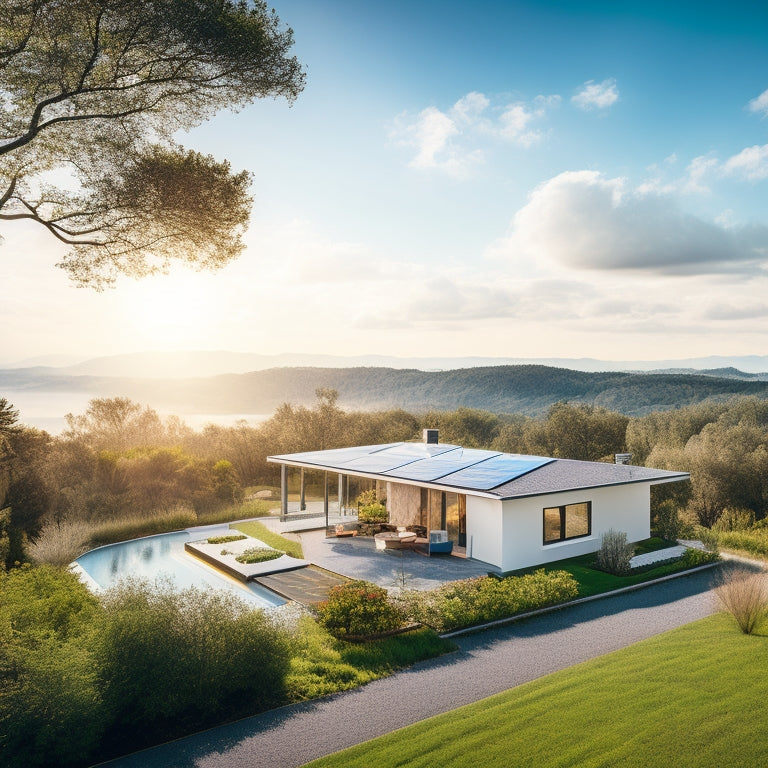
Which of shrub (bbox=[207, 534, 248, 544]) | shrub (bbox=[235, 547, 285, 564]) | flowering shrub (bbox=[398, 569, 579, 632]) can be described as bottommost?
shrub (bbox=[207, 534, 248, 544])

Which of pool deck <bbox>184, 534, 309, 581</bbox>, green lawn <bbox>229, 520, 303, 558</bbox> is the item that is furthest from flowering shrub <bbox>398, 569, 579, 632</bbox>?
green lawn <bbox>229, 520, 303, 558</bbox>

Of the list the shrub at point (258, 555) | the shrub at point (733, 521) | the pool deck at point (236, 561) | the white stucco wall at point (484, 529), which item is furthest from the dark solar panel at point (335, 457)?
the shrub at point (733, 521)

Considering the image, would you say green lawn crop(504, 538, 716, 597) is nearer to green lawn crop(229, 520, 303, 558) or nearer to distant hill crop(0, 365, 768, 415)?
green lawn crop(229, 520, 303, 558)

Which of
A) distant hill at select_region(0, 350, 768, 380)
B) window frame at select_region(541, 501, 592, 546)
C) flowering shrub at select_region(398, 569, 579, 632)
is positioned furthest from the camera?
distant hill at select_region(0, 350, 768, 380)

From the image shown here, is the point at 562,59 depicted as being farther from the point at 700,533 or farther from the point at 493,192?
the point at 700,533

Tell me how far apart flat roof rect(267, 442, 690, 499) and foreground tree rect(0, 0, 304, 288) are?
7154 millimetres

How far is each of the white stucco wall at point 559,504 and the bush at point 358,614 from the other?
3.97 metres

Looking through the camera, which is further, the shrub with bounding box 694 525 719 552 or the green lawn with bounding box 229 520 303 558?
the green lawn with bounding box 229 520 303 558

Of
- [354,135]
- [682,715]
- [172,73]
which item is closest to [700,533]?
[682,715]

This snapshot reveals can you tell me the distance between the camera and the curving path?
6.02m

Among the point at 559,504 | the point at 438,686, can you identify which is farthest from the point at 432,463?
the point at 438,686

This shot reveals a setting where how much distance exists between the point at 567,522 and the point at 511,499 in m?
2.60

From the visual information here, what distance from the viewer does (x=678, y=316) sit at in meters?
29.8

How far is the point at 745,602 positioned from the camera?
882 cm
